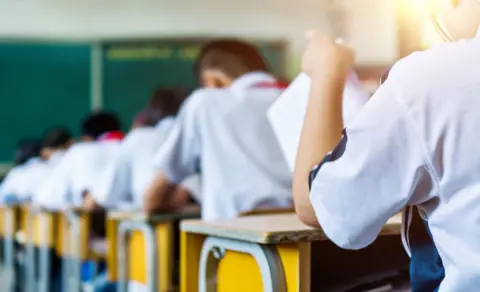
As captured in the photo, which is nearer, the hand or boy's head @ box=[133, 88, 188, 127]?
the hand

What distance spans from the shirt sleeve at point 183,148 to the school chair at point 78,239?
146cm

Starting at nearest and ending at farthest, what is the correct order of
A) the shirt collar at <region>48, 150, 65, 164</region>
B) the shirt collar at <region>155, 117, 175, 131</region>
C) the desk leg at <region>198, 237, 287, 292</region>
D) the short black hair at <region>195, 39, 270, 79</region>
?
the desk leg at <region>198, 237, 287, 292</region>
the short black hair at <region>195, 39, 270, 79</region>
the shirt collar at <region>155, 117, 175, 131</region>
the shirt collar at <region>48, 150, 65, 164</region>

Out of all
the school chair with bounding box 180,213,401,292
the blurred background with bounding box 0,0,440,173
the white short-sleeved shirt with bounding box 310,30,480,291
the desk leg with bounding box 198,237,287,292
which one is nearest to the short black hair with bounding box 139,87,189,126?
the school chair with bounding box 180,213,401,292

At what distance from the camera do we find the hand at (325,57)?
1381 mm

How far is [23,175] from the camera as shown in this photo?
625 cm

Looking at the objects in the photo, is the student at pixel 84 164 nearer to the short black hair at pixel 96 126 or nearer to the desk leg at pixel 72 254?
the short black hair at pixel 96 126

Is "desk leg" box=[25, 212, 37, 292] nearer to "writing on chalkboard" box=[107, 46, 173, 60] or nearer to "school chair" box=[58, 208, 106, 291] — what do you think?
"school chair" box=[58, 208, 106, 291]

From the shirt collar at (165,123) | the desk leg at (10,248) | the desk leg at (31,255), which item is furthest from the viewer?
the desk leg at (10,248)

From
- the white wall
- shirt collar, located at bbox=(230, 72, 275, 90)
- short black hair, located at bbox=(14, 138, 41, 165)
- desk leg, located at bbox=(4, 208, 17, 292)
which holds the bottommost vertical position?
desk leg, located at bbox=(4, 208, 17, 292)

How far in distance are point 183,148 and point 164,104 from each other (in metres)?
1.03

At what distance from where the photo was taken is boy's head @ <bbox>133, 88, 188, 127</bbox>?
3.49m

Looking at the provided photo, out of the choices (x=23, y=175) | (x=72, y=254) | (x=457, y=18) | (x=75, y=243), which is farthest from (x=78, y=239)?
(x=457, y=18)

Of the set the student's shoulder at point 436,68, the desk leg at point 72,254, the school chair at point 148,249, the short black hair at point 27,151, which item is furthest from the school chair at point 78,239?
the student's shoulder at point 436,68

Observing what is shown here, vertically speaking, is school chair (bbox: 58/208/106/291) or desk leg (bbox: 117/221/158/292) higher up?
desk leg (bbox: 117/221/158/292)
